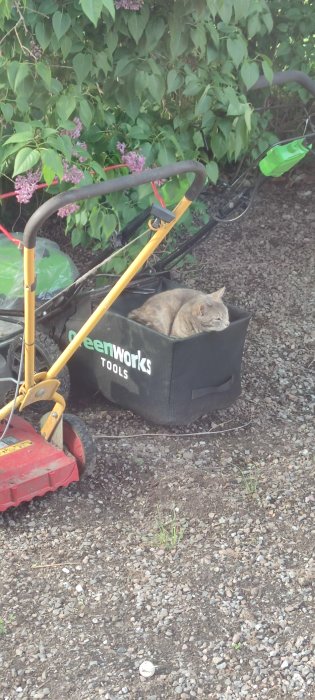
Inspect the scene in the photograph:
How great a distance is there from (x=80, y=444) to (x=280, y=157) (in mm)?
1227

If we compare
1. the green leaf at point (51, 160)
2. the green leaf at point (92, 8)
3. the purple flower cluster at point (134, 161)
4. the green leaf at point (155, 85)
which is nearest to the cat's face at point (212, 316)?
the purple flower cluster at point (134, 161)

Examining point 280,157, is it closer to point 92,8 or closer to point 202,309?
point 202,309

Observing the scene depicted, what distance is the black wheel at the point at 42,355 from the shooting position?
3277 millimetres

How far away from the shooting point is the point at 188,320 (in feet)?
10.9

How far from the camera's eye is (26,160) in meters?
2.51

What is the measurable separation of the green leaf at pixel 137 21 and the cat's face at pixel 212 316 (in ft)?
3.31

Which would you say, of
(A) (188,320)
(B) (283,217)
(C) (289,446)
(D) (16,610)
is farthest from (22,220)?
(D) (16,610)

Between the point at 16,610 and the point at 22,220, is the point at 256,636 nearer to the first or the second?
the point at 16,610

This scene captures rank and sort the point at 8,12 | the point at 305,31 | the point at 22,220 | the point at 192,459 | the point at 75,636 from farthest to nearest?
the point at 22,220, the point at 305,31, the point at 192,459, the point at 8,12, the point at 75,636

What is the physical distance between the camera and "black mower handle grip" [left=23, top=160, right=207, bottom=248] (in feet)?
7.71

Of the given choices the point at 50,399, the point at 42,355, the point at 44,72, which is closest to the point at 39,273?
the point at 42,355

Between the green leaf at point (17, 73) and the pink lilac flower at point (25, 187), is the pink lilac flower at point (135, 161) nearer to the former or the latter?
the pink lilac flower at point (25, 187)

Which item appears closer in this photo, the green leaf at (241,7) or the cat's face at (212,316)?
the green leaf at (241,7)

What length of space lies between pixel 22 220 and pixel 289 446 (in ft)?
7.74
